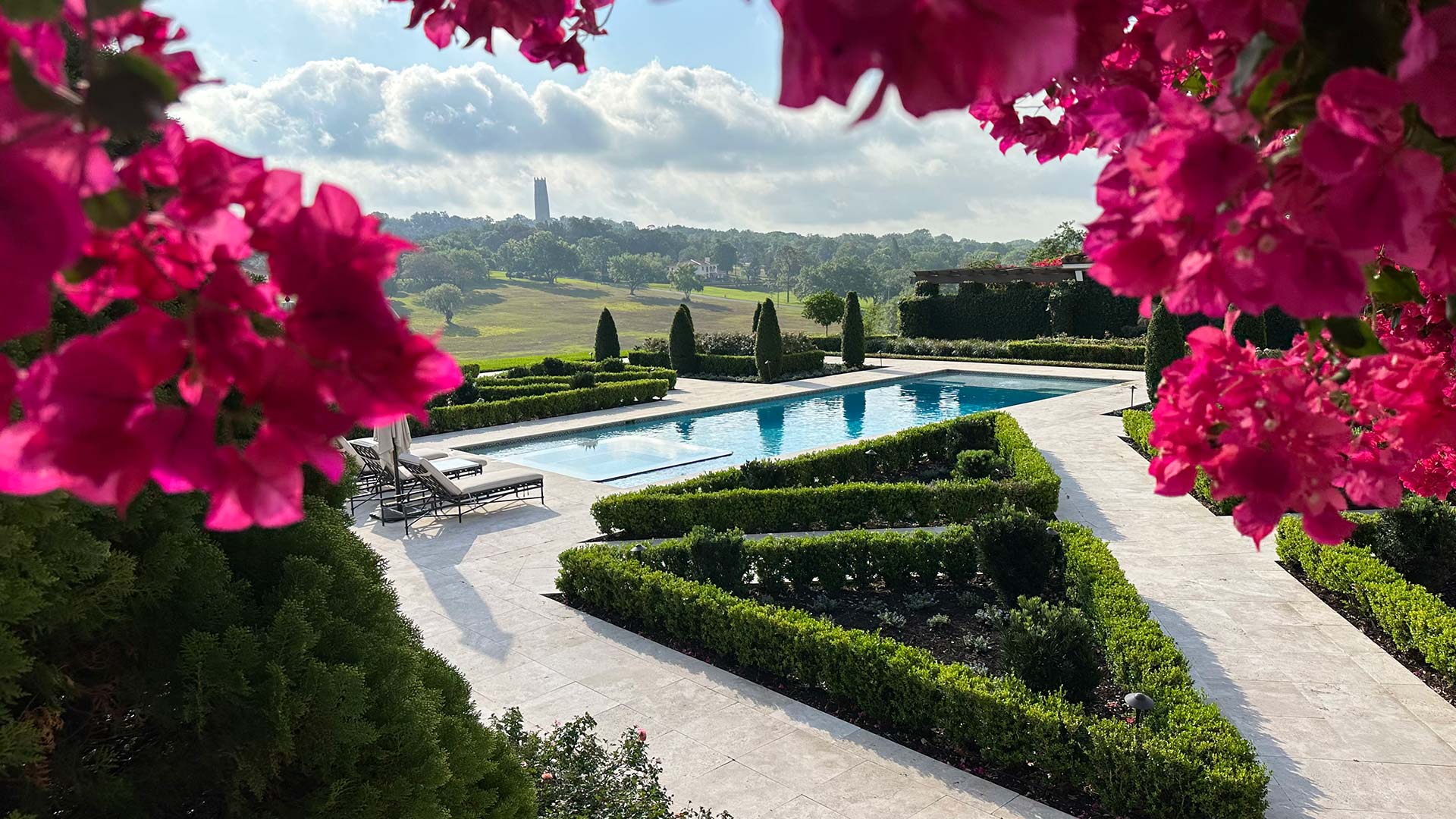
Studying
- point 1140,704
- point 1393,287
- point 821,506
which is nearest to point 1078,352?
point 821,506

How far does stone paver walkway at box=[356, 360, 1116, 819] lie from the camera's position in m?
4.52

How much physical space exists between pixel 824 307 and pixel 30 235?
30198 mm

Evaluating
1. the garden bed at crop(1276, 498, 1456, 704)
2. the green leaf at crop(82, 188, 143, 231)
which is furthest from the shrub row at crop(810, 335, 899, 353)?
the green leaf at crop(82, 188, 143, 231)

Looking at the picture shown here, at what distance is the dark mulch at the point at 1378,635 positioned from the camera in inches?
219

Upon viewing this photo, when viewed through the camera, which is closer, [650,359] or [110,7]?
[110,7]

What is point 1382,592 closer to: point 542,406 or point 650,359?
point 542,406

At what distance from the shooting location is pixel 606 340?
25.7 metres

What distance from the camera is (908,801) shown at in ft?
14.7

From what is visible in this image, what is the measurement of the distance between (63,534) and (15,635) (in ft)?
0.65

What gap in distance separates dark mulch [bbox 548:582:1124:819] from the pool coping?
528cm

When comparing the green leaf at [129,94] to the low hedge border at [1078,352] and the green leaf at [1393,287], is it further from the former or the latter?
the low hedge border at [1078,352]

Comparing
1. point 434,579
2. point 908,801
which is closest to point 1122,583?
point 908,801

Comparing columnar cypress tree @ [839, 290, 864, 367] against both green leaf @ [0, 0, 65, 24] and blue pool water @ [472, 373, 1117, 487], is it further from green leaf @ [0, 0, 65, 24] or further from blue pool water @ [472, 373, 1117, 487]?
green leaf @ [0, 0, 65, 24]

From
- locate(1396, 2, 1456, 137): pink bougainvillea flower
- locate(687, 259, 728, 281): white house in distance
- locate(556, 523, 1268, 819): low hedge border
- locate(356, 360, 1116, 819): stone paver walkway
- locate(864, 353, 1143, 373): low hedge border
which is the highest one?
locate(687, 259, 728, 281): white house in distance
